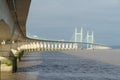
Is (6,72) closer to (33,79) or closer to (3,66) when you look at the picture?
(3,66)

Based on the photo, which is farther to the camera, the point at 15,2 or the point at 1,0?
the point at 15,2

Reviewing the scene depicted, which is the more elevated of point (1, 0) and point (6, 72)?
point (1, 0)

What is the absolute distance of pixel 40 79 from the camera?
3628 cm

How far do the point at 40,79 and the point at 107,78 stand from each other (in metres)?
7.45

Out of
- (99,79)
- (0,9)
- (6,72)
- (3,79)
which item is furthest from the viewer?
(6,72)

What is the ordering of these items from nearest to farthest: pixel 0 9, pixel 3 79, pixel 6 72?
1. pixel 0 9
2. pixel 3 79
3. pixel 6 72

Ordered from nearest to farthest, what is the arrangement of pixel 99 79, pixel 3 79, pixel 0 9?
pixel 0 9 < pixel 3 79 < pixel 99 79

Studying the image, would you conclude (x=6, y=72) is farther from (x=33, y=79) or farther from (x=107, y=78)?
(x=107, y=78)

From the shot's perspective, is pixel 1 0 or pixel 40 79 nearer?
pixel 1 0

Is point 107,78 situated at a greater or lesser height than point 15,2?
lesser

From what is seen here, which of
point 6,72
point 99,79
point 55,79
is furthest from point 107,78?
point 6,72

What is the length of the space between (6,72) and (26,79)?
6.29 metres

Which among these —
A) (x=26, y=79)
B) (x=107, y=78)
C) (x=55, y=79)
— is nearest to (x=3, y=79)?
(x=26, y=79)

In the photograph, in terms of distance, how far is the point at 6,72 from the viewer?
41875 millimetres
